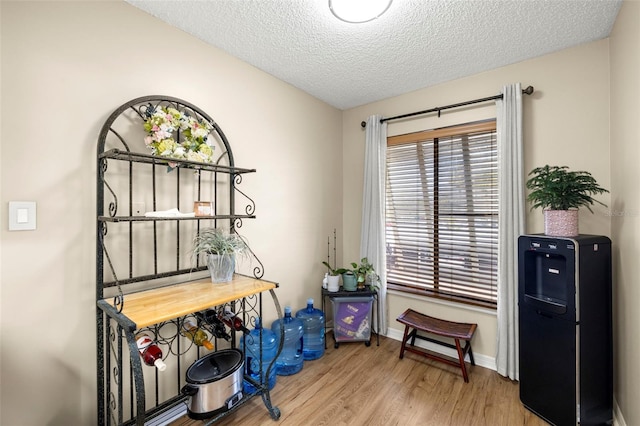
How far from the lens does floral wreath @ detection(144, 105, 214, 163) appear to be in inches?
61.7

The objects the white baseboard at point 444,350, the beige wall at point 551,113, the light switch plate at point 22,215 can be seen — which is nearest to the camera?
the light switch plate at point 22,215

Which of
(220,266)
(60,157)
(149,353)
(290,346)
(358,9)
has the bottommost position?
(290,346)

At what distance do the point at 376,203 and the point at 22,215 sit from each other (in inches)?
103

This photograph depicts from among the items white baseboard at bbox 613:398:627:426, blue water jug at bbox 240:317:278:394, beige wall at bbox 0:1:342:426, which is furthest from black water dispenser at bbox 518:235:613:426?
beige wall at bbox 0:1:342:426

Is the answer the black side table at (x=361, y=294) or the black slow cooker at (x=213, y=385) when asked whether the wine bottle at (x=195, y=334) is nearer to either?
the black slow cooker at (x=213, y=385)

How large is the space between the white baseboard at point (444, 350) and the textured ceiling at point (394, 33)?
99.1 inches

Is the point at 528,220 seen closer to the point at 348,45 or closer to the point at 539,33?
the point at 539,33

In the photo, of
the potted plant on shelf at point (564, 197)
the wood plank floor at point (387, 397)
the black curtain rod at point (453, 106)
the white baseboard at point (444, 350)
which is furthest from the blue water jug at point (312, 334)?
the black curtain rod at point (453, 106)

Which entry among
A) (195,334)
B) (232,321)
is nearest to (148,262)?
(195,334)

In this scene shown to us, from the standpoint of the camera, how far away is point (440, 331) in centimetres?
232

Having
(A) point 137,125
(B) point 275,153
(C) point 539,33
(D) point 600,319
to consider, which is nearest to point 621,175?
(D) point 600,319

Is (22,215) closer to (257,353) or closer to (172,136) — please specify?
(172,136)

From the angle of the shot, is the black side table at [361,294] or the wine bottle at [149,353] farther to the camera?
the black side table at [361,294]

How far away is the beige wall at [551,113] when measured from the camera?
1.98 m
